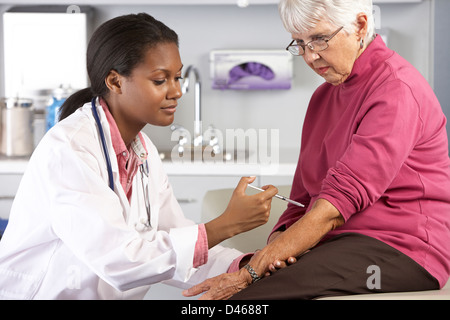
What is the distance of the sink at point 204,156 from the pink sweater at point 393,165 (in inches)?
56.0

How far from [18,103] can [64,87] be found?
0.29 metres

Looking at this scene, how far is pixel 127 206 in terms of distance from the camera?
1.40 m

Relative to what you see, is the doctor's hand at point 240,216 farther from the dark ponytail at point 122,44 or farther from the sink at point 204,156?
the sink at point 204,156

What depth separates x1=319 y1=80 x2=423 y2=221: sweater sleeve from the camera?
1223 mm

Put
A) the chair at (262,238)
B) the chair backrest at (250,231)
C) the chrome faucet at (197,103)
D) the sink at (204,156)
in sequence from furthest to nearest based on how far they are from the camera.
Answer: the chrome faucet at (197,103) < the sink at (204,156) < the chair backrest at (250,231) < the chair at (262,238)

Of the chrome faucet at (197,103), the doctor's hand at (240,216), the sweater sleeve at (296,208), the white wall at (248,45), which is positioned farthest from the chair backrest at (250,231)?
the white wall at (248,45)

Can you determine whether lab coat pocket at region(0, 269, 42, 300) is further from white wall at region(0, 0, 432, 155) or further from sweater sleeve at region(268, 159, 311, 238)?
white wall at region(0, 0, 432, 155)

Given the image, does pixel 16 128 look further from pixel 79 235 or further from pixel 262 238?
pixel 79 235

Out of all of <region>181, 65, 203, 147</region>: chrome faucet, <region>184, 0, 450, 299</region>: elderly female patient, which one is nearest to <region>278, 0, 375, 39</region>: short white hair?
<region>184, 0, 450, 299</region>: elderly female patient

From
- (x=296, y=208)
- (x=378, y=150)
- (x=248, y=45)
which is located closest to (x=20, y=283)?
(x=296, y=208)

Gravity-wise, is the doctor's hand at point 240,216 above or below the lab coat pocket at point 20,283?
above

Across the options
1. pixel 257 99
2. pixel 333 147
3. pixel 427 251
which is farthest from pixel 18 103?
pixel 427 251

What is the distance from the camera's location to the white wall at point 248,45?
9.77 ft
